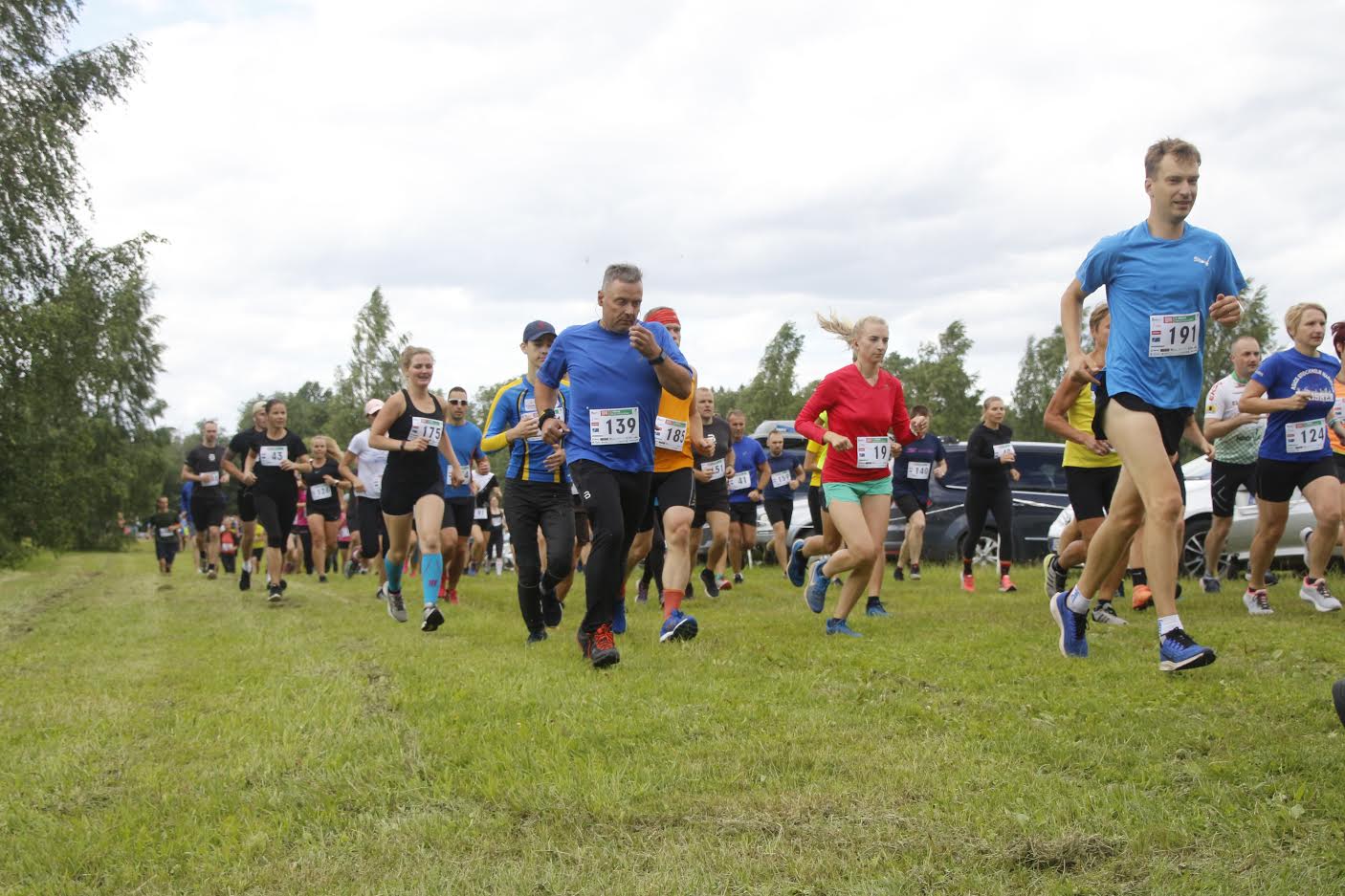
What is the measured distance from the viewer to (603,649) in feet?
20.2

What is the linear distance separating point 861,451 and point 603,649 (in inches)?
98.6

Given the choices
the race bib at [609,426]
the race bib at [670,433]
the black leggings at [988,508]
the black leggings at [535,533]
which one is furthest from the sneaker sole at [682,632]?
the black leggings at [988,508]

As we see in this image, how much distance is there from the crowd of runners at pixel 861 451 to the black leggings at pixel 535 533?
0.05 ft

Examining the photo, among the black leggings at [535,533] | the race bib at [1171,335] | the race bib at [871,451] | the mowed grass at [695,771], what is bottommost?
the mowed grass at [695,771]

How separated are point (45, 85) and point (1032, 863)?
25.0m

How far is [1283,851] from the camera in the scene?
2.85 meters

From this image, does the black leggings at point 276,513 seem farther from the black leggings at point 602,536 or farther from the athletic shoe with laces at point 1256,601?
the athletic shoe with laces at point 1256,601

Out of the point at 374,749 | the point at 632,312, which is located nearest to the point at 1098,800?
the point at 374,749

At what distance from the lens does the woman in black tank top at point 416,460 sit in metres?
8.90

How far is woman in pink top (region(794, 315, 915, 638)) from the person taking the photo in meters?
7.66

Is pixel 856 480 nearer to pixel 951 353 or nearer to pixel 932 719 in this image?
pixel 932 719

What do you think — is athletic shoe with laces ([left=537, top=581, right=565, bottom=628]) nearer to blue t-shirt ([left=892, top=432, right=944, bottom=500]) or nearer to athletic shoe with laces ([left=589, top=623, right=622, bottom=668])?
athletic shoe with laces ([left=589, top=623, right=622, bottom=668])

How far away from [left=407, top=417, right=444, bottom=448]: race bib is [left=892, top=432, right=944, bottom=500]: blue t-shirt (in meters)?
5.78

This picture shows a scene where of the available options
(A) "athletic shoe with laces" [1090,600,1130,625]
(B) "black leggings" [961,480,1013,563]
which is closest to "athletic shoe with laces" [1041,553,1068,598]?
(A) "athletic shoe with laces" [1090,600,1130,625]
